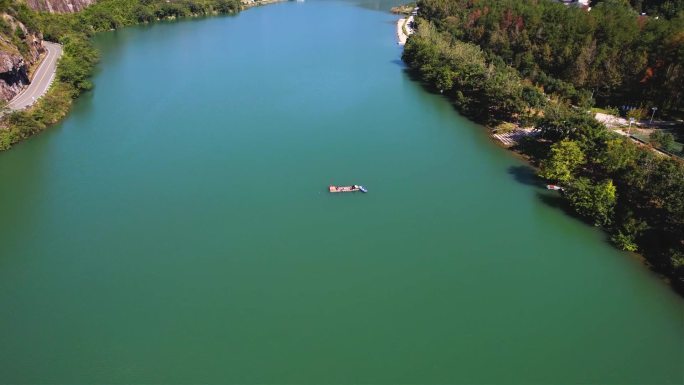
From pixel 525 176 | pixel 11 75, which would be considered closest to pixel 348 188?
pixel 525 176

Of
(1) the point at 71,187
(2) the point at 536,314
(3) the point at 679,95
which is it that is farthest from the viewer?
(3) the point at 679,95

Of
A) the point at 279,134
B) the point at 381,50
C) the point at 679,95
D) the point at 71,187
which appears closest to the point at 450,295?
the point at 279,134

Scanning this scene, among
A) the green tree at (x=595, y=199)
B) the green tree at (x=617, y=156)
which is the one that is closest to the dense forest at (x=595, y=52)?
the green tree at (x=617, y=156)

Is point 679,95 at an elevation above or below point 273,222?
above

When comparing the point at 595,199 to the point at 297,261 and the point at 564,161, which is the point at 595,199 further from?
the point at 297,261

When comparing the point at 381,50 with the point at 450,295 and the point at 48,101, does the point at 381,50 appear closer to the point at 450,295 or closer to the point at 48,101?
the point at 48,101
